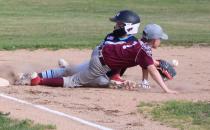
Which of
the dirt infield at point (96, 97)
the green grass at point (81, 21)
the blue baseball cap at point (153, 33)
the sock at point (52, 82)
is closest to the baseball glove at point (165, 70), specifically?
the dirt infield at point (96, 97)

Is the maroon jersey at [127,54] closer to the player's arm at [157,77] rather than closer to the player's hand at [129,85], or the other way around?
the player's arm at [157,77]

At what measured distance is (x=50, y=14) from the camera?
30641 millimetres

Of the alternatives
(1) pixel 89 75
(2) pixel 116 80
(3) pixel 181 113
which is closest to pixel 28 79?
(1) pixel 89 75

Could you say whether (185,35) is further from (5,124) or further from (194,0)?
(194,0)

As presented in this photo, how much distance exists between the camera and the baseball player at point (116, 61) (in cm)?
991

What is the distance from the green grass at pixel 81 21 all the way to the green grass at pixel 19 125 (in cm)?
903

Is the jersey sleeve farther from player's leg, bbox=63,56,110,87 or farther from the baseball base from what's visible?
the baseball base

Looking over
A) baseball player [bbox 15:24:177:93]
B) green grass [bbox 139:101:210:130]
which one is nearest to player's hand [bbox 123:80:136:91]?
baseball player [bbox 15:24:177:93]

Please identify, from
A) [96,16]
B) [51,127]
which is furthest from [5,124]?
[96,16]

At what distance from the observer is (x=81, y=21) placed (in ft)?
86.3

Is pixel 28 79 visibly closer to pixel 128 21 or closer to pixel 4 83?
pixel 4 83

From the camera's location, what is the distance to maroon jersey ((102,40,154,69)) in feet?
32.5

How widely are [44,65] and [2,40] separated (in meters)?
5.87

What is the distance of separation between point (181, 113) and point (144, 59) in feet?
7.22
